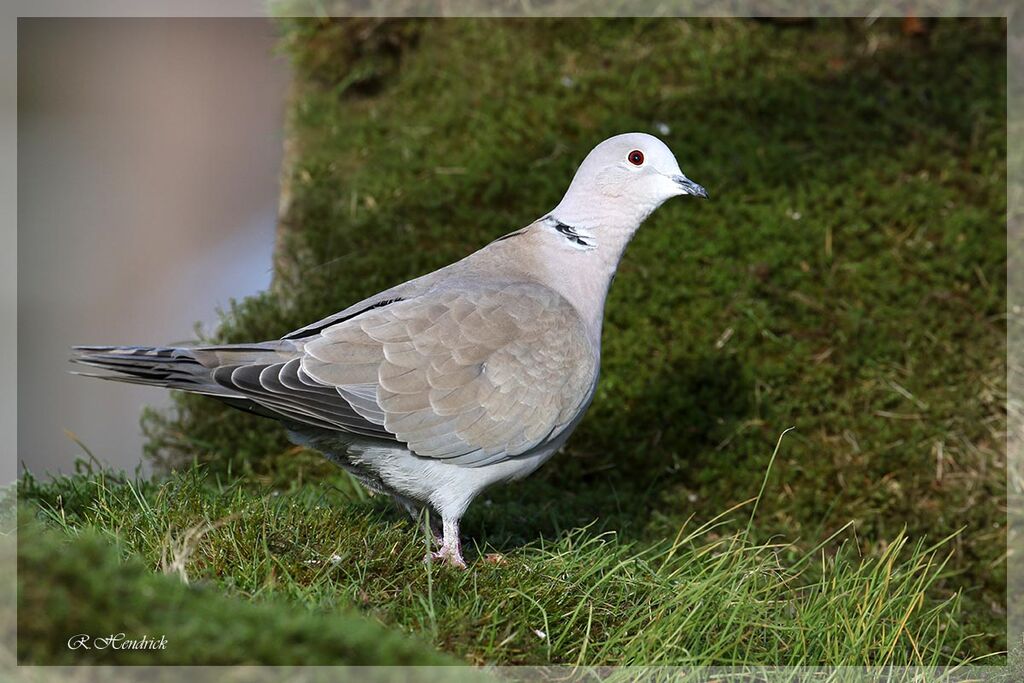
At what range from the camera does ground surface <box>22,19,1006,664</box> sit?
364cm

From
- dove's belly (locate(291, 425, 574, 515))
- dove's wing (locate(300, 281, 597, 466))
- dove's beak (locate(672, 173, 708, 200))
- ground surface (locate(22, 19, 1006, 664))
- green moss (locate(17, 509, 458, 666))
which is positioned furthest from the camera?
dove's beak (locate(672, 173, 708, 200))

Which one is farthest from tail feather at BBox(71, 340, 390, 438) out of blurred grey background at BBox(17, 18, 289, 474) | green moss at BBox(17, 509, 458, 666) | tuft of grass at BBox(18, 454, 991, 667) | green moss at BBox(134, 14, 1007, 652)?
blurred grey background at BBox(17, 18, 289, 474)

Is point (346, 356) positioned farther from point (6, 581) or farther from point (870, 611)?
point (870, 611)

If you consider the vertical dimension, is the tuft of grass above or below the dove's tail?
below

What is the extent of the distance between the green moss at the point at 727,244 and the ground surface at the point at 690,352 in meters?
0.02

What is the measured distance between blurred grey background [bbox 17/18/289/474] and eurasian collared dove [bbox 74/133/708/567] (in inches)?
158

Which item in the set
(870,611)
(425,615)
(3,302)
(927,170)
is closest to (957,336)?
(927,170)

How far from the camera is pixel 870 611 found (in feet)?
12.6

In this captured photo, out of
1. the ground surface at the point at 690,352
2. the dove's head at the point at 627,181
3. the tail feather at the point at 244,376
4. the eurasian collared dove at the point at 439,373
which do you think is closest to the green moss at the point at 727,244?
the ground surface at the point at 690,352

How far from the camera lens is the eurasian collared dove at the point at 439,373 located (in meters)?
3.65
